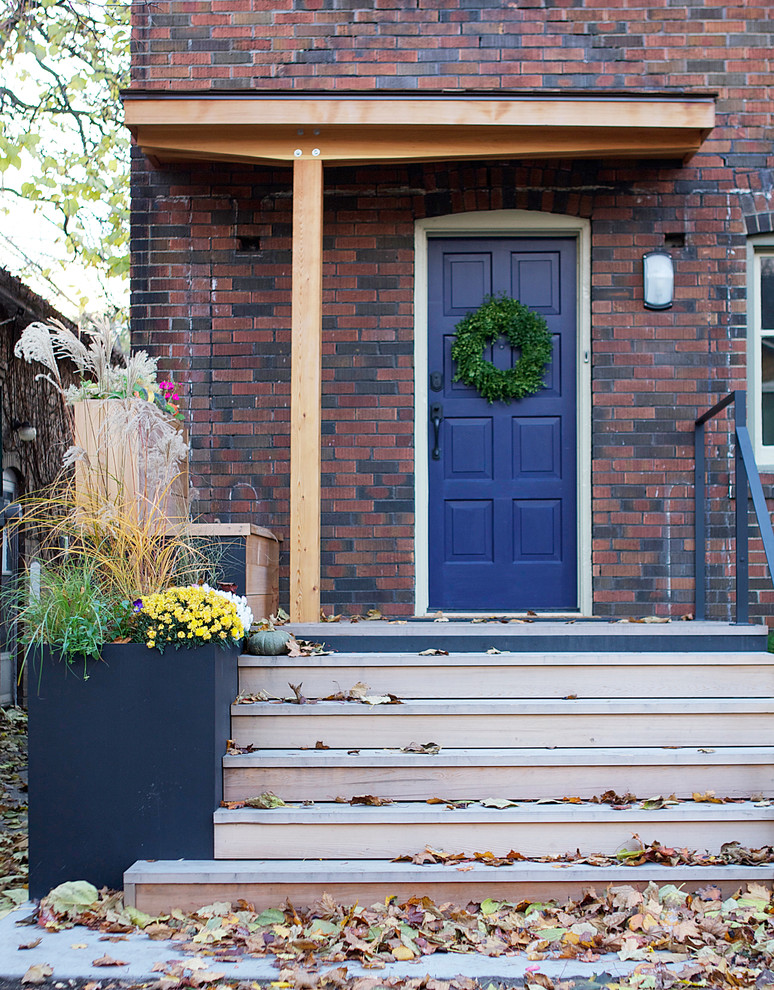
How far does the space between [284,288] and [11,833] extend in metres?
3.31

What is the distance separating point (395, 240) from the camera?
5.82m

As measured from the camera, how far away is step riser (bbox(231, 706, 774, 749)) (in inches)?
150

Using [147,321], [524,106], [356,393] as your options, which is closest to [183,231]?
[147,321]

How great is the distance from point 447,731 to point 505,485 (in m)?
2.32

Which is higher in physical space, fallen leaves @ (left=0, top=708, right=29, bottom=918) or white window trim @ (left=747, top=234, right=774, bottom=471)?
white window trim @ (left=747, top=234, right=774, bottom=471)

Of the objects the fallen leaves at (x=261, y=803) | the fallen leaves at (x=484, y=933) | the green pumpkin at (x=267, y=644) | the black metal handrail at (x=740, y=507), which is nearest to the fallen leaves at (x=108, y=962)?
the fallen leaves at (x=484, y=933)

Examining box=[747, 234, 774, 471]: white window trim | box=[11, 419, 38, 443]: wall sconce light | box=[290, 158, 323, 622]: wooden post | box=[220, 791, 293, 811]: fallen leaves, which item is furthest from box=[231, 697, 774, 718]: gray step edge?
box=[11, 419, 38, 443]: wall sconce light

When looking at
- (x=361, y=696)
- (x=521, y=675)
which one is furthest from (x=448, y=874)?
(x=521, y=675)

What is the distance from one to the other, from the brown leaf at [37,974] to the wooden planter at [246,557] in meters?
1.79

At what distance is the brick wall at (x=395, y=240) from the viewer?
5.75m

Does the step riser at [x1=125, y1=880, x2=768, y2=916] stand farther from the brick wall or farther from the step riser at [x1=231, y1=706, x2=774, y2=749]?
the brick wall

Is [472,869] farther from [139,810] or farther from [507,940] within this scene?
[139,810]

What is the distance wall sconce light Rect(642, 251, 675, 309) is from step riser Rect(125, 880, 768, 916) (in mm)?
3504

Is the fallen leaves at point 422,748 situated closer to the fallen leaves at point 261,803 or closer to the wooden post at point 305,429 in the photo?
the fallen leaves at point 261,803
